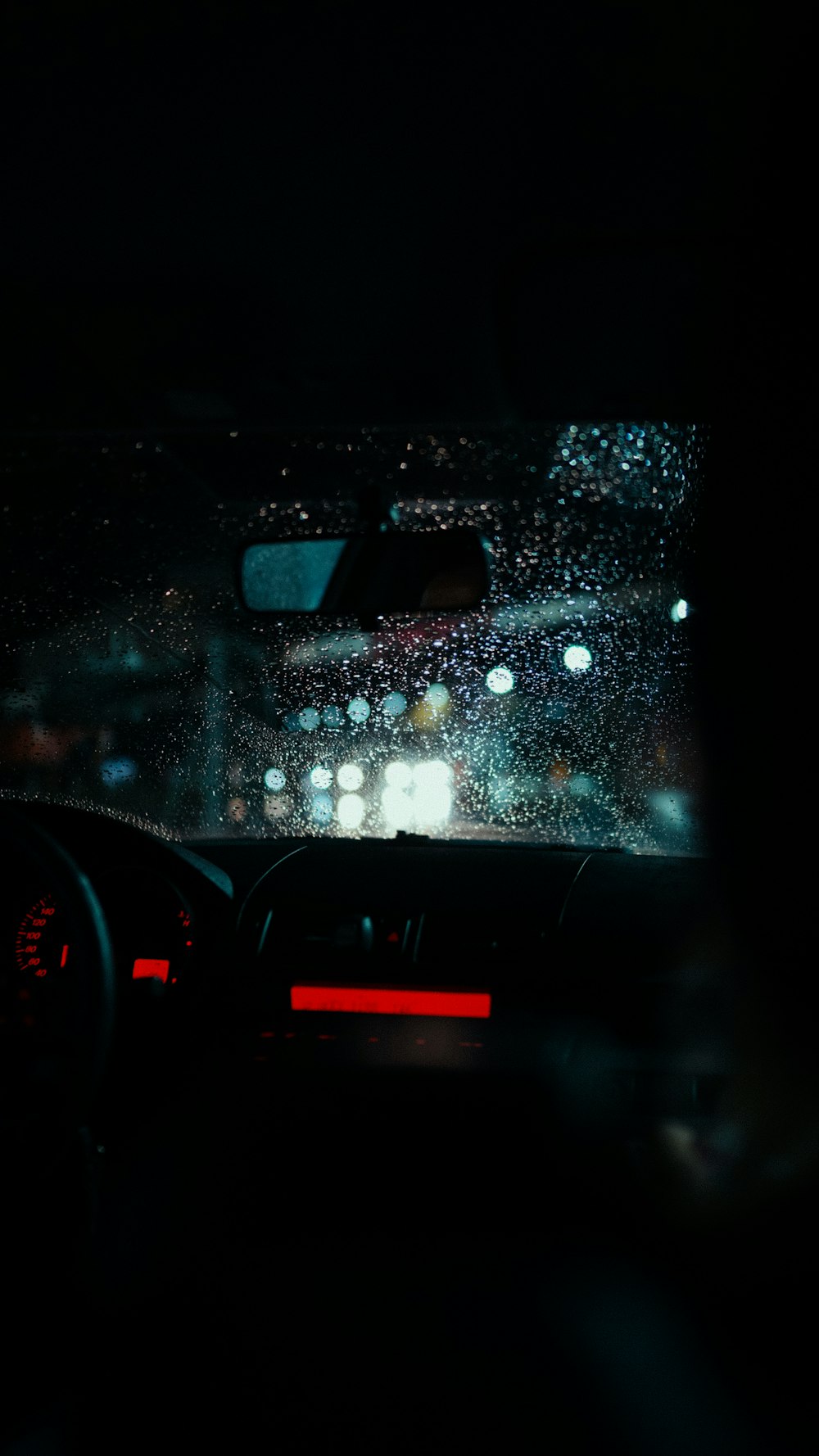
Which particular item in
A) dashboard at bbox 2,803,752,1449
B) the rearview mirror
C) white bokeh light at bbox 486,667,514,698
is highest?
the rearview mirror

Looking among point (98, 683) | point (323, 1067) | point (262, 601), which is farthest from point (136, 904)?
point (98, 683)

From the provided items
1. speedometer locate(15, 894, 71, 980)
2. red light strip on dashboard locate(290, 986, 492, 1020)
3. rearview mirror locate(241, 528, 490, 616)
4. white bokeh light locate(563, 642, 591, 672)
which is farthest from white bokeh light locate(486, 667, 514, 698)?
speedometer locate(15, 894, 71, 980)

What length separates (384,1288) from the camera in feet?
10.1

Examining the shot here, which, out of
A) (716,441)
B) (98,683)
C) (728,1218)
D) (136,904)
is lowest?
(728,1218)

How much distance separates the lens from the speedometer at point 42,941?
3246mm

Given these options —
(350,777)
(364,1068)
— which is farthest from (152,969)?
(350,777)

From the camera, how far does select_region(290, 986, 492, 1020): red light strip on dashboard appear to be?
3334 millimetres

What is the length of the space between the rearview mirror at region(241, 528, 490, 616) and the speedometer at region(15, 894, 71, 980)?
136 cm

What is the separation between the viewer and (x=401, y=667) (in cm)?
446

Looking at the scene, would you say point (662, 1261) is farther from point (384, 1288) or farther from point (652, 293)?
point (652, 293)

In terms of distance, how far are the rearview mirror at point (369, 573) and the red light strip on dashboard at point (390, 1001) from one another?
4.14 ft

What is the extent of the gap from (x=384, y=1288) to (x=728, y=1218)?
3.25 ft

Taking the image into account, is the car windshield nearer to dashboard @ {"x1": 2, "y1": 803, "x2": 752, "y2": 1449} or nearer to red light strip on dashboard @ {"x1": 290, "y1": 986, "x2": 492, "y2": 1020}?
dashboard @ {"x1": 2, "y1": 803, "x2": 752, "y2": 1449}

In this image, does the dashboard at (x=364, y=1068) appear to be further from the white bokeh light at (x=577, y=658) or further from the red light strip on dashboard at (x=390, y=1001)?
the white bokeh light at (x=577, y=658)
